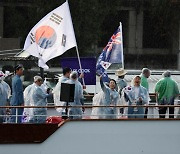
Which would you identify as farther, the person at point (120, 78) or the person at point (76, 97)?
the person at point (120, 78)

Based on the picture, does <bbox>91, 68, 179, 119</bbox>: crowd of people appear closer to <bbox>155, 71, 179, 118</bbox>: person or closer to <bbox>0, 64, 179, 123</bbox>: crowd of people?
<bbox>0, 64, 179, 123</bbox>: crowd of people

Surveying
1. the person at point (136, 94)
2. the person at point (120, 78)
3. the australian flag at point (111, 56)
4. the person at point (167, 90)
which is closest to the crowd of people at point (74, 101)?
the person at point (136, 94)

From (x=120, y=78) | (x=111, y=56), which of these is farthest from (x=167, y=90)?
(x=111, y=56)

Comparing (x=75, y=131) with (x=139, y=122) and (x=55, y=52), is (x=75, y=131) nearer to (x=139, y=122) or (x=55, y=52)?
(x=139, y=122)

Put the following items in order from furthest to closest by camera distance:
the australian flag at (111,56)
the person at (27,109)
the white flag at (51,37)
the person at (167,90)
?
the australian flag at (111,56) → the person at (167,90) → the white flag at (51,37) → the person at (27,109)

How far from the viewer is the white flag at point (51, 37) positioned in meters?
12.4

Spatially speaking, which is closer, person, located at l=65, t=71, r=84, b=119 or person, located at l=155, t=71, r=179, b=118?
person, located at l=65, t=71, r=84, b=119

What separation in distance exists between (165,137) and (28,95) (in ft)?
7.54

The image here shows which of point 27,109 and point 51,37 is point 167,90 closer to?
point 51,37

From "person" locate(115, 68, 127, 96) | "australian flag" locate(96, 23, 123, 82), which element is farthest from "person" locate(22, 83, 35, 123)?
"australian flag" locate(96, 23, 123, 82)

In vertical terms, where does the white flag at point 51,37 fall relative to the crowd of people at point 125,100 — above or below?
above

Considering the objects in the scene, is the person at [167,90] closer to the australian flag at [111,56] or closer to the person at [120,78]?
the person at [120,78]

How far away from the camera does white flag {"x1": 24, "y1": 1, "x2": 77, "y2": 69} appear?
12367 millimetres

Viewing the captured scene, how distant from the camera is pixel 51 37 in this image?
491 inches
